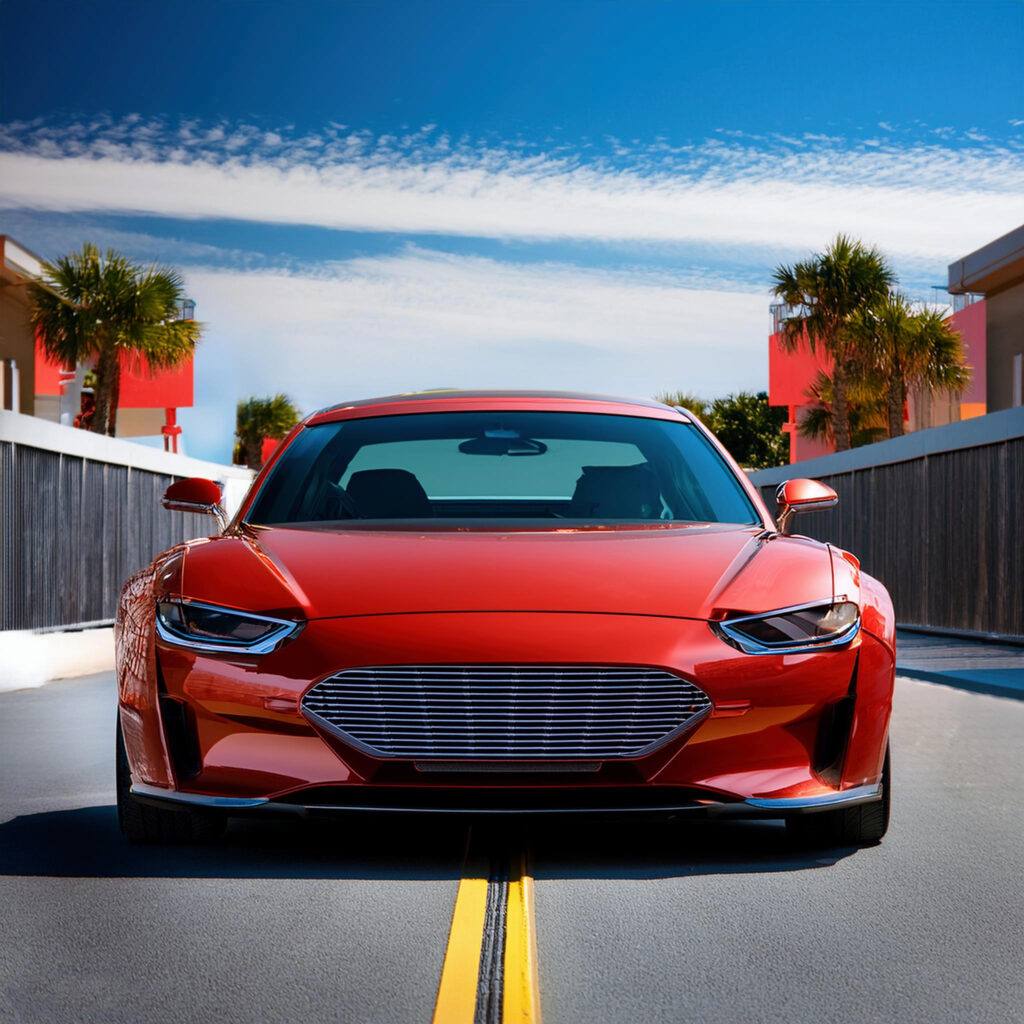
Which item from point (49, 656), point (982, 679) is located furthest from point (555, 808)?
point (49, 656)

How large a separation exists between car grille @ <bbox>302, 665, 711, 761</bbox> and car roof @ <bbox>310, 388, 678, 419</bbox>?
225cm

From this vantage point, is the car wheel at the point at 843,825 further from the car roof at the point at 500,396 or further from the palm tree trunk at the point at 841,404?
the palm tree trunk at the point at 841,404

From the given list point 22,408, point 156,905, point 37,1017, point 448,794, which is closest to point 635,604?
point 448,794

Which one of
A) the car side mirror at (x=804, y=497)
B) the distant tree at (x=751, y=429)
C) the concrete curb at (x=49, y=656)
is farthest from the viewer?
the distant tree at (x=751, y=429)

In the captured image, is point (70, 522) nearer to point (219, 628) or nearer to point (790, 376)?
point (219, 628)

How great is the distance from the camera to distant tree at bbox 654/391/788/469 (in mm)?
79000

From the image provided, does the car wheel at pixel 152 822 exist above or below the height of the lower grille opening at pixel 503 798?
below

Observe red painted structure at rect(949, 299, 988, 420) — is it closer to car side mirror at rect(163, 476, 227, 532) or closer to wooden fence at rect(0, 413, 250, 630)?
wooden fence at rect(0, 413, 250, 630)

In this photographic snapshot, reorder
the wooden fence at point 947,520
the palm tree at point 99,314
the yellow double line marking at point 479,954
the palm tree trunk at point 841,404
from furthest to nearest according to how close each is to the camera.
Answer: the palm tree trunk at point 841,404
the palm tree at point 99,314
the wooden fence at point 947,520
the yellow double line marking at point 479,954

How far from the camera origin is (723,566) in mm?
4719

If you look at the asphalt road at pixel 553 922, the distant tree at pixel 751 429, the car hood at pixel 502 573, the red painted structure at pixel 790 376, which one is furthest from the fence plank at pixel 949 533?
the distant tree at pixel 751 429

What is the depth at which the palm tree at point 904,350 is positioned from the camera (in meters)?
32.4

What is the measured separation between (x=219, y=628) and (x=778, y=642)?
165 centimetres

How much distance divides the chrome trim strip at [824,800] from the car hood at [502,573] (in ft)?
1.85
